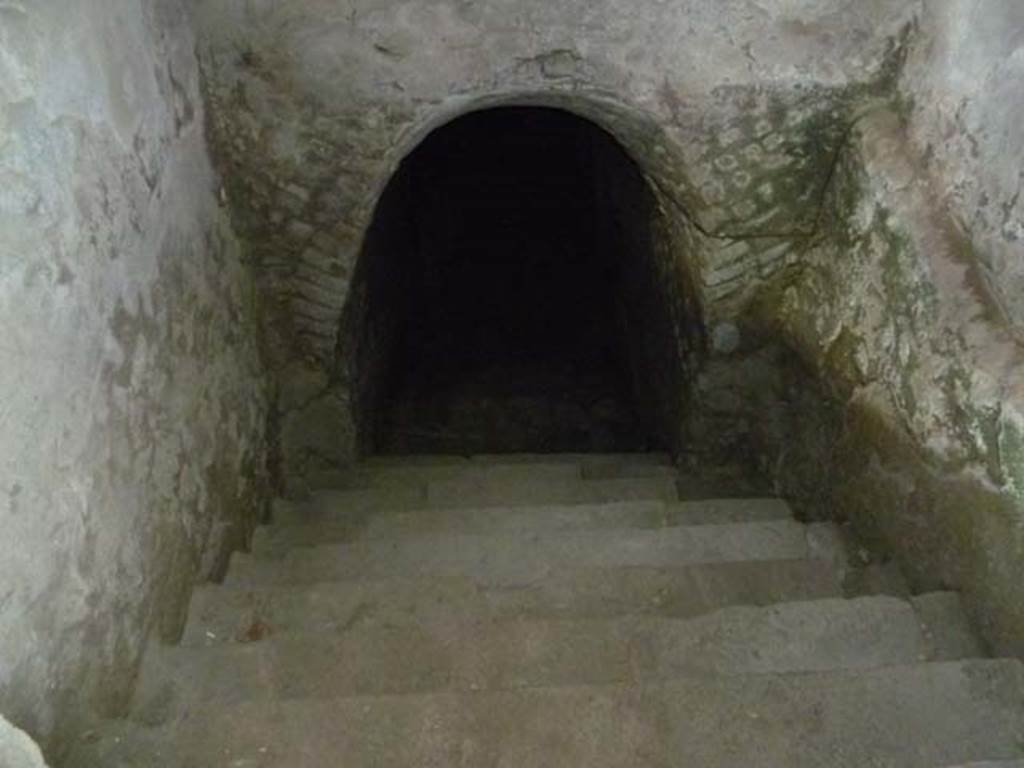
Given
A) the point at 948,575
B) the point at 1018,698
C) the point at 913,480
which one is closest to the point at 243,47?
the point at 913,480

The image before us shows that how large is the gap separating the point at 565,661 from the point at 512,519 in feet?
3.35

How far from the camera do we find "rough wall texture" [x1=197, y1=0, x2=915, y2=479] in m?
2.64

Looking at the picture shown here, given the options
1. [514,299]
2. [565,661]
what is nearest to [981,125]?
[565,661]

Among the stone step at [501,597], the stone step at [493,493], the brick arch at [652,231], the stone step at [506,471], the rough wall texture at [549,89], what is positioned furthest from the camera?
the stone step at [506,471]

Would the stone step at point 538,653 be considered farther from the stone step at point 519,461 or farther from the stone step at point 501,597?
the stone step at point 519,461

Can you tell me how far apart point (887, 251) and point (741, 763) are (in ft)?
5.04

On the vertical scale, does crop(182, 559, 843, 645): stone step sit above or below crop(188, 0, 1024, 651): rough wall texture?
below

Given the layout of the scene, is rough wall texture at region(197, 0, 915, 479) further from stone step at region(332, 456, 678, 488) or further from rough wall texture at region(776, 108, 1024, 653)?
stone step at region(332, 456, 678, 488)

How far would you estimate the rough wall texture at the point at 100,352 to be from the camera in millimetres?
1570

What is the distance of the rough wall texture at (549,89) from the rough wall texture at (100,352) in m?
0.26

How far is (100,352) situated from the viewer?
1.89 m

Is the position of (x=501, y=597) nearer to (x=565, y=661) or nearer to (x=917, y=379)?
(x=565, y=661)

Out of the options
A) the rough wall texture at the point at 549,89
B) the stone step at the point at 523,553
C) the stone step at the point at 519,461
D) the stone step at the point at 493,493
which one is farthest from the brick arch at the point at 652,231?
the stone step at the point at 523,553

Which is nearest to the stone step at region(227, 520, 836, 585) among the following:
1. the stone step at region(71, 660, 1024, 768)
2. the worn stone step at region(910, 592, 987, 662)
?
the worn stone step at region(910, 592, 987, 662)
